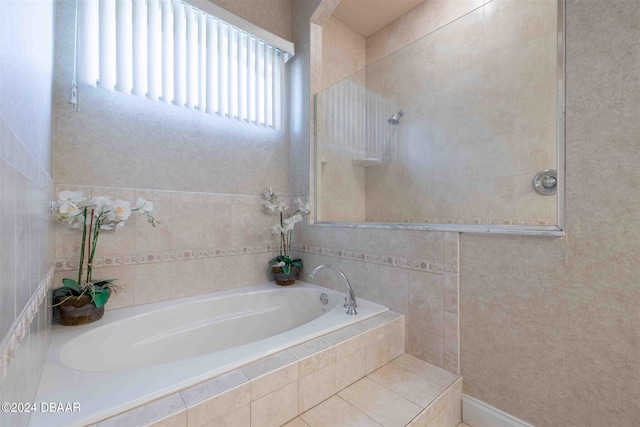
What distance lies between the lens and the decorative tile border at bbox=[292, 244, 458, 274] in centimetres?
130

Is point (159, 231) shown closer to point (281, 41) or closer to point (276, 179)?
point (276, 179)

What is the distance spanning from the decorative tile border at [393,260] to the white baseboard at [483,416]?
574 millimetres

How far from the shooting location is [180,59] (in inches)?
67.1

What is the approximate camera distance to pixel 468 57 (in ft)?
6.24

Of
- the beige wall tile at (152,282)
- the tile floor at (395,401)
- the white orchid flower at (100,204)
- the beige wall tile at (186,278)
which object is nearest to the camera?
the tile floor at (395,401)

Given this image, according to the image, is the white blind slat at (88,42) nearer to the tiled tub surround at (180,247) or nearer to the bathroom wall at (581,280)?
the tiled tub surround at (180,247)

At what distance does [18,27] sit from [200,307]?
1421mm

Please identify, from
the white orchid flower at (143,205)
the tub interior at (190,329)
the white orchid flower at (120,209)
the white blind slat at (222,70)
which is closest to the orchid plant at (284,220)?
the tub interior at (190,329)

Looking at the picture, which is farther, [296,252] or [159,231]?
[296,252]

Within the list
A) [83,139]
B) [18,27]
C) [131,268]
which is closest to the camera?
[18,27]

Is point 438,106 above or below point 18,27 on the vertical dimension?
above

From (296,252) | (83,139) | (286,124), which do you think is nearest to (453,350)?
(296,252)

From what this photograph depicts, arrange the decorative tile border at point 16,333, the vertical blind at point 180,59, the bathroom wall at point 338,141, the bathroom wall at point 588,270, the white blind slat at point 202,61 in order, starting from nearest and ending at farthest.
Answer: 1. the decorative tile border at point 16,333
2. the bathroom wall at point 588,270
3. the vertical blind at point 180,59
4. the white blind slat at point 202,61
5. the bathroom wall at point 338,141

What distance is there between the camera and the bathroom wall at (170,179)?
1.37 metres
